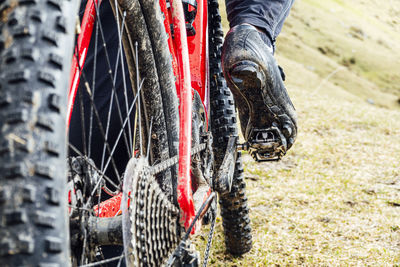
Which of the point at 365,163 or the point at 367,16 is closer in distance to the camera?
the point at 365,163

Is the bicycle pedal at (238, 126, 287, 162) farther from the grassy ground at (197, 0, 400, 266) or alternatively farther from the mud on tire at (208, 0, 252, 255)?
the grassy ground at (197, 0, 400, 266)

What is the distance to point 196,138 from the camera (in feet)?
3.83

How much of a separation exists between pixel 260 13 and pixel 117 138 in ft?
1.70

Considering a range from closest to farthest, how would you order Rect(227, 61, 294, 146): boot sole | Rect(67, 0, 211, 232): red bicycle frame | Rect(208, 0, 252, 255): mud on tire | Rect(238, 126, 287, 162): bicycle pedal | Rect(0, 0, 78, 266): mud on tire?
Rect(0, 0, 78, 266): mud on tire, Rect(67, 0, 211, 232): red bicycle frame, Rect(227, 61, 294, 146): boot sole, Rect(238, 126, 287, 162): bicycle pedal, Rect(208, 0, 252, 255): mud on tire

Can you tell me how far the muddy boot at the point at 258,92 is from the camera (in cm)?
110

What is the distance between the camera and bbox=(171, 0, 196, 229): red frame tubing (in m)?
0.95

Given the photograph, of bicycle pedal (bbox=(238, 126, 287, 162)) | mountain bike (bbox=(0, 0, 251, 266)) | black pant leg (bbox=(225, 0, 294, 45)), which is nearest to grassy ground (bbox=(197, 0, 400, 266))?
mountain bike (bbox=(0, 0, 251, 266))

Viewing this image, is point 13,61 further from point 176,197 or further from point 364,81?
point 364,81

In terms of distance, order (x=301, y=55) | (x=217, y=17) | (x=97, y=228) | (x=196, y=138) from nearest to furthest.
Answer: (x=97, y=228) → (x=196, y=138) → (x=217, y=17) → (x=301, y=55)

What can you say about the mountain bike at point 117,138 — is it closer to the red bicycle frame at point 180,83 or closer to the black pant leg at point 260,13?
the red bicycle frame at point 180,83

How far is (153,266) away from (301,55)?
1381 centimetres

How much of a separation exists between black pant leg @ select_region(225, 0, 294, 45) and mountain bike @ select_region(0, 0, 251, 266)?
12cm

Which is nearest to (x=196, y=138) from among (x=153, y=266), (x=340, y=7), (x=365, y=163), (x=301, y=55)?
(x=153, y=266)

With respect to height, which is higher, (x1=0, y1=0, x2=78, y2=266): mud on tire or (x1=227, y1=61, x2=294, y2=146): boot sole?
(x1=227, y1=61, x2=294, y2=146): boot sole
